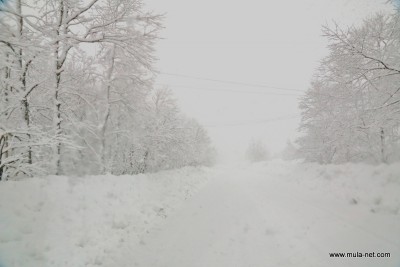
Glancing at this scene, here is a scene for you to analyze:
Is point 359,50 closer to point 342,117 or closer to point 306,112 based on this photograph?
point 342,117

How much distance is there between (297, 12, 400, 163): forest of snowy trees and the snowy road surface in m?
4.36

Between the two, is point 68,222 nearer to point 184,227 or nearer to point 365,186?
point 184,227

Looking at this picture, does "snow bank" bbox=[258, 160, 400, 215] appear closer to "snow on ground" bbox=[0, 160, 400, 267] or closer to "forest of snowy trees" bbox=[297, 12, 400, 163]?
"snow on ground" bbox=[0, 160, 400, 267]

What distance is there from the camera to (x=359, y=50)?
29.3 feet

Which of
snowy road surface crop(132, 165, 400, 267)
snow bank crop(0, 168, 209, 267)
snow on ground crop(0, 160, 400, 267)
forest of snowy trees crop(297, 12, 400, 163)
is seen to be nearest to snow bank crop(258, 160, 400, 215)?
snow on ground crop(0, 160, 400, 267)

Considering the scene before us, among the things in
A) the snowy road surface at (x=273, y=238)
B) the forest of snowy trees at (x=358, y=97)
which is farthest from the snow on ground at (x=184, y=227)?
the forest of snowy trees at (x=358, y=97)

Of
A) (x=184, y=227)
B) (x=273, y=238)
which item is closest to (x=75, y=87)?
(x=184, y=227)

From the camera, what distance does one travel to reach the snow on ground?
17.6 feet

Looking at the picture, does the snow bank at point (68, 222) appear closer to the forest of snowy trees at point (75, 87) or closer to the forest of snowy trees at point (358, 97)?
the forest of snowy trees at point (75, 87)

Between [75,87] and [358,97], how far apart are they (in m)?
14.7

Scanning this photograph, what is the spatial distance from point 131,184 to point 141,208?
2.17m

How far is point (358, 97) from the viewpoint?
50.2 ft

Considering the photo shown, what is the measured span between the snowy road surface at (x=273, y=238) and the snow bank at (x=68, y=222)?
732mm

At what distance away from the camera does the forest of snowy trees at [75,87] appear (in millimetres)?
6738
